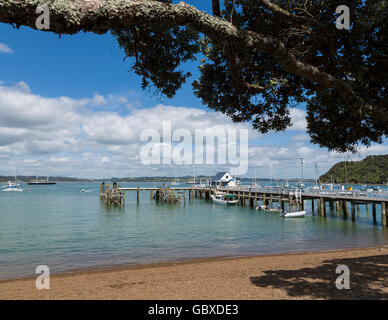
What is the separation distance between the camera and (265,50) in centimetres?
543

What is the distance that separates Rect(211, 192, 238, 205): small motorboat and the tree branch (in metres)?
49.5

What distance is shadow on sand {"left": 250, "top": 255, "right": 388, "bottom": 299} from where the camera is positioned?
21.3ft

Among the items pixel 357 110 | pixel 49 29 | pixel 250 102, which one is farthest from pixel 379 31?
pixel 49 29

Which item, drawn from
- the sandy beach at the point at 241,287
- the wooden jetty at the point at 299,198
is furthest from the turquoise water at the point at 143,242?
the wooden jetty at the point at 299,198

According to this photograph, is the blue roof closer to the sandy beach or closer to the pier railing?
the pier railing

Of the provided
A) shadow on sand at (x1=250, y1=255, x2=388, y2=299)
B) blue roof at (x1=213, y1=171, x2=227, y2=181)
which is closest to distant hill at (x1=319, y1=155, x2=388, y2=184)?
blue roof at (x1=213, y1=171, x2=227, y2=181)

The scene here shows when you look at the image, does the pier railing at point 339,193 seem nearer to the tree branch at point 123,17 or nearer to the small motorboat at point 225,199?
the small motorboat at point 225,199

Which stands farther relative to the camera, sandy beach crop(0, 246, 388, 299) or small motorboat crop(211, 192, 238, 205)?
small motorboat crop(211, 192, 238, 205)

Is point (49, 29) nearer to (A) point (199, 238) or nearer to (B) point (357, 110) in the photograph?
(B) point (357, 110)

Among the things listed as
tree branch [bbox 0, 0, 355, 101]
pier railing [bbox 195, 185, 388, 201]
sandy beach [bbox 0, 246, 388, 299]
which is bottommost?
sandy beach [bbox 0, 246, 388, 299]

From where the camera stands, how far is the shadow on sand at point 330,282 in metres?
6.48

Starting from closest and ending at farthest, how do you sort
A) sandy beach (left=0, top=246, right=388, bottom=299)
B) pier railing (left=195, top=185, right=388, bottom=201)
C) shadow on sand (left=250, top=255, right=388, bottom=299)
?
shadow on sand (left=250, top=255, right=388, bottom=299) → sandy beach (left=0, top=246, right=388, bottom=299) → pier railing (left=195, top=185, right=388, bottom=201)

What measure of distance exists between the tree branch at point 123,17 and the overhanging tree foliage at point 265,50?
13 millimetres
